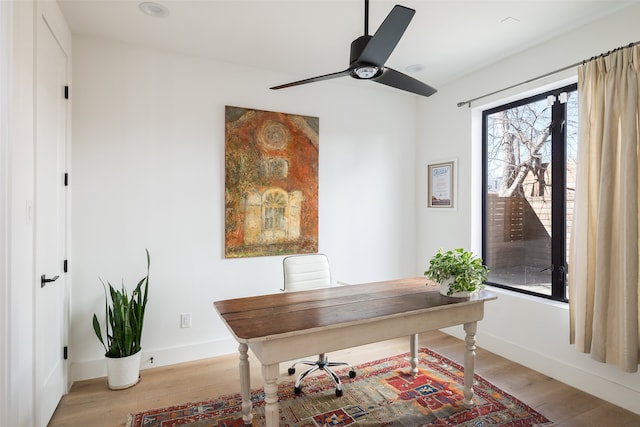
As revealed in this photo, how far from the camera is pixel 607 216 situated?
234 centimetres

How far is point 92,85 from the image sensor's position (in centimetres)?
280

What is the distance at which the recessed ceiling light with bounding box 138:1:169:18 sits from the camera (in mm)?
2359

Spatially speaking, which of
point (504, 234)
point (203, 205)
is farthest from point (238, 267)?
point (504, 234)

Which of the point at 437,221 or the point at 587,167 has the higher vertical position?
the point at 587,167

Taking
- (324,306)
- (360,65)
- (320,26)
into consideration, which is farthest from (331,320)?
(320,26)

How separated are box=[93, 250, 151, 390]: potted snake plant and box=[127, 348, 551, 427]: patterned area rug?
427 mm

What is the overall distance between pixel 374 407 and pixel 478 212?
219cm

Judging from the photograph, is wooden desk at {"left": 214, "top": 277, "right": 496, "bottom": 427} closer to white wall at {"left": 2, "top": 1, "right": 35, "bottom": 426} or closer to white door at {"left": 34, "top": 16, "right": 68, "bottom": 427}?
white wall at {"left": 2, "top": 1, "right": 35, "bottom": 426}

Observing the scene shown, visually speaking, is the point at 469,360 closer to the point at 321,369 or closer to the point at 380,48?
the point at 321,369

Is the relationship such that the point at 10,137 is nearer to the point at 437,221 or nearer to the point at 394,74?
the point at 394,74

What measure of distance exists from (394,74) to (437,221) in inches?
90.9

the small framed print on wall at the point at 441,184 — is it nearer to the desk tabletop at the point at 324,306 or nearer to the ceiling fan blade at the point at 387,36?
the desk tabletop at the point at 324,306

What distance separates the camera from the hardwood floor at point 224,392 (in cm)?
227

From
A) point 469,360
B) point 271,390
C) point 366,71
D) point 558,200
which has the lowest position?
point 469,360
